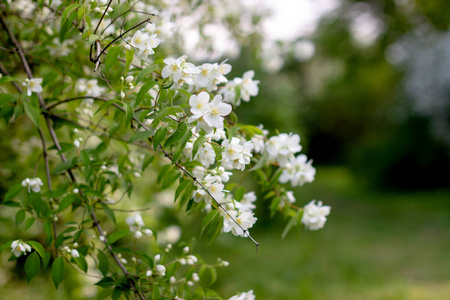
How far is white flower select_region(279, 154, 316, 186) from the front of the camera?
147cm

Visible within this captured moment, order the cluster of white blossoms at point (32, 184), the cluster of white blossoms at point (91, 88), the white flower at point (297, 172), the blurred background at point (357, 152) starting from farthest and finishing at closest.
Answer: the blurred background at point (357, 152), the cluster of white blossoms at point (91, 88), the white flower at point (297, 172), the cluster of white blossoms at point (32, 184)

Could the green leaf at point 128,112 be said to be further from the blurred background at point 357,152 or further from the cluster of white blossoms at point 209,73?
the blurred background at point 357,152

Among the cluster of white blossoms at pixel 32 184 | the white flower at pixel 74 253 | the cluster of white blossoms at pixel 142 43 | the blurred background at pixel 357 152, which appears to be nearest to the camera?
the cluster of white blossoms at pixel 142 43

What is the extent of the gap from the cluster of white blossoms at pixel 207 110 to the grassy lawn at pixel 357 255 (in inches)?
115

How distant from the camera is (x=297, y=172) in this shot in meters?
1.49

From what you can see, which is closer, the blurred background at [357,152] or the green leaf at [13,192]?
the green leaf at [13,192]

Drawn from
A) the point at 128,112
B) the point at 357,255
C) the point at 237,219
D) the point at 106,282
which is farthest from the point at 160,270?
the point at 357,255

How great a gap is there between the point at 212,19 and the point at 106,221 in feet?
6.44

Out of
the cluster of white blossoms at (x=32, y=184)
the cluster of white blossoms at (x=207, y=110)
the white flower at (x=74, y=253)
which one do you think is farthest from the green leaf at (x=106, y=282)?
the cluster of white blossoms at (x=207, y=110)

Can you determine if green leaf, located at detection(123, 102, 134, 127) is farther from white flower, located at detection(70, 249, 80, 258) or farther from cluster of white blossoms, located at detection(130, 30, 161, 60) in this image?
white flower, located at detection(70, 249, 80, 258)

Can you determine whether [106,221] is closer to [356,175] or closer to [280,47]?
[280,47]

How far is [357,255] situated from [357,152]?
5975 millimetres

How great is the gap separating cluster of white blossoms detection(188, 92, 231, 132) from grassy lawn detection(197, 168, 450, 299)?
293cm

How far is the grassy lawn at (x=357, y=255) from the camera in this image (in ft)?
12.4
